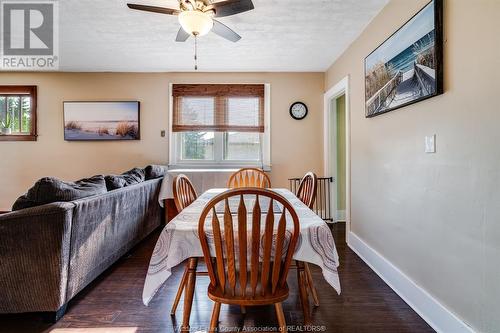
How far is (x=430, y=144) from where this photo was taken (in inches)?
69.5

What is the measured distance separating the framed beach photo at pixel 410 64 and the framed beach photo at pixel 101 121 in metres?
3.52

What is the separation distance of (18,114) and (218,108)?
10.6 ft

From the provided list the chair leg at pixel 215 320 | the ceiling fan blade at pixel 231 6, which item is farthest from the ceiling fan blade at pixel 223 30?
the chair leg at pixel 215 320

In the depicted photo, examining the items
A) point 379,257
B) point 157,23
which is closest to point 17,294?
point 157,23

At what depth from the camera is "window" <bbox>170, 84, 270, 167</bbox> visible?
4363mm

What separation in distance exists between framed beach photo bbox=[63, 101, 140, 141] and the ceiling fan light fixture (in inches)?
107

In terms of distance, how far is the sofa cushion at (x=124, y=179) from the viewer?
2.50 metres

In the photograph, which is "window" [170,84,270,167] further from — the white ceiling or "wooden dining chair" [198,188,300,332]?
"wooden dining chair" [198,188,300,332]

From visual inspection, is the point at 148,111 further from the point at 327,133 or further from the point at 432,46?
the point at 432,46

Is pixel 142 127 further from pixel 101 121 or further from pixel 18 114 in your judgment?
pixel 18 114

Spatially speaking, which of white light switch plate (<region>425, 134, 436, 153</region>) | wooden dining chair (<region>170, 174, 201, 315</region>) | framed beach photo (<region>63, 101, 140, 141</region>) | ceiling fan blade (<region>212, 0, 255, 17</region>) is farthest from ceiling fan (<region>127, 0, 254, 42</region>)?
framed beach photo (<region>63, 101, 140, 141</region>)

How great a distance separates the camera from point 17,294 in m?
1.70

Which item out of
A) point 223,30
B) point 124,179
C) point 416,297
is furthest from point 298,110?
point 416,297

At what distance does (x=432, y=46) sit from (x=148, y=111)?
3881mm
